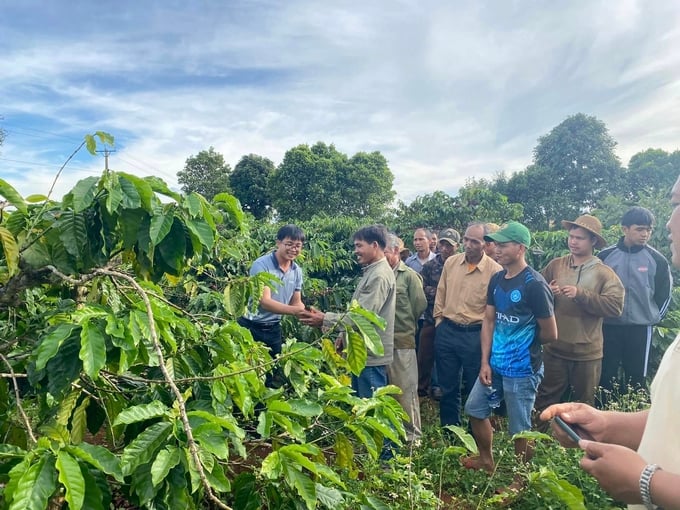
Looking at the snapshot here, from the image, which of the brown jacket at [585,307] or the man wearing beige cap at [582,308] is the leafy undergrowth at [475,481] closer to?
the man wearing beige cap at [582,308]

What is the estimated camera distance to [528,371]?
315cm

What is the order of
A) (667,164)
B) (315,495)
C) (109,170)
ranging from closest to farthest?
(315,495) < (109,170) < (667,164)

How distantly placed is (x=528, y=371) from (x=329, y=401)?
1.84 m

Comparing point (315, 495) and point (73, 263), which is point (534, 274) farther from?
point (73, 263)

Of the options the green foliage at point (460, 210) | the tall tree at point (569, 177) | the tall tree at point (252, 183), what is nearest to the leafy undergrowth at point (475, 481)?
the green foliage at point (460, 210)

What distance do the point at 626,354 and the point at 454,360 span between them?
1.53 meters

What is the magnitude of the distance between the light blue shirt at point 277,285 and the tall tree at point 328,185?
2519cm

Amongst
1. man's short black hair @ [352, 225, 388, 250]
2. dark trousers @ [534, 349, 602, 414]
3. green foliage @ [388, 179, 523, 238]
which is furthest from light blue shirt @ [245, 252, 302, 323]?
green foliage @ [388, 179, 523, 238]

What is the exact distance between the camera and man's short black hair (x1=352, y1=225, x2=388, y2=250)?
3.52 metres

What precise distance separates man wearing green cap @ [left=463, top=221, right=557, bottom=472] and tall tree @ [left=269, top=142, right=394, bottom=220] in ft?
86.1

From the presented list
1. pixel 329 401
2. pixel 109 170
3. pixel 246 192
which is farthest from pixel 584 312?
pixel 246 192

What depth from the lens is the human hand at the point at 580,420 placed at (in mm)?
1641

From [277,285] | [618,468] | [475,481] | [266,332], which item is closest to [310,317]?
[277,285]

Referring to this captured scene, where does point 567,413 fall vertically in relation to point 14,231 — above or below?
below
